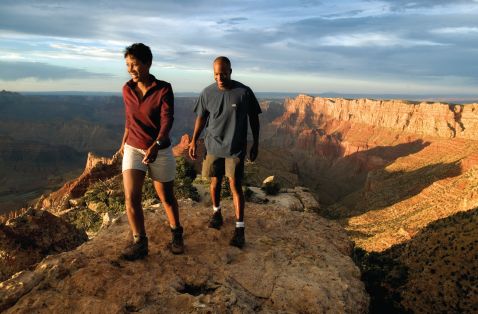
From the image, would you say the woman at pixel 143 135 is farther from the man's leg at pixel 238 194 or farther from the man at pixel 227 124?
the man's leg at pixel 238 194

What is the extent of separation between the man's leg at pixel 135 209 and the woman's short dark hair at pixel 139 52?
160cm

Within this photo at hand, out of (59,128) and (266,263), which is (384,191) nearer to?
(266,263)

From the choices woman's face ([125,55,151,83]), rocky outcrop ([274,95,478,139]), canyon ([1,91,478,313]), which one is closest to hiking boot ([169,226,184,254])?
woman's face ([125,55,151,83])

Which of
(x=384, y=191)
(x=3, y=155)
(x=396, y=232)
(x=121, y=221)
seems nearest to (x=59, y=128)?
(x=3, y=155)

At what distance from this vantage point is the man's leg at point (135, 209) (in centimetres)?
546

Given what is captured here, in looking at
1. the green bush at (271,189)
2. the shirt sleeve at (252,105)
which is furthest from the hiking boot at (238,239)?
the green bush at (271,189)

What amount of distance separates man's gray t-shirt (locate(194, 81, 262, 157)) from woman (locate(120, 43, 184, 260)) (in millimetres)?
1015

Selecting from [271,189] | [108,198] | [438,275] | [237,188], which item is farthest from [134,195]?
[271,189]

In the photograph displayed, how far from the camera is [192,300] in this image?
4.68 meters

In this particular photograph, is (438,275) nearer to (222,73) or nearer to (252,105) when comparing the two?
(252,105)

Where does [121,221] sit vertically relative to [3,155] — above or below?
above

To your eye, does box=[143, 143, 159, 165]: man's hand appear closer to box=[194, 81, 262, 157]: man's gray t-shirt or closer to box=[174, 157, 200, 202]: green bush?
box=[194, 81, 262, 157]: man's gray t-shirt

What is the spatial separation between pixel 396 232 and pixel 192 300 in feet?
113

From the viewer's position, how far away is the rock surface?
4590 millimetres
